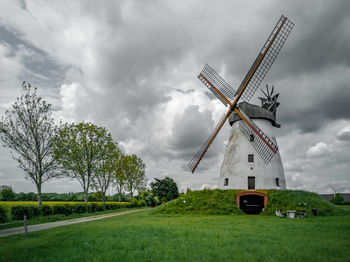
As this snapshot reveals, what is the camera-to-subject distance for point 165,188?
48.2 meters

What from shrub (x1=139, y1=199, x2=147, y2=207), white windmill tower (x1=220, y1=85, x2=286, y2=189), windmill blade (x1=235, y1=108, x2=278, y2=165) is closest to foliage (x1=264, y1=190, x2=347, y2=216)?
white windmill tower (x1=220, y1=85, x2=286, y2=189)

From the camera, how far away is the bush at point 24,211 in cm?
2141

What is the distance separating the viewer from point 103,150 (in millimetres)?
38875

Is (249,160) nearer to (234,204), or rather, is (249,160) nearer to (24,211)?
(234,204)

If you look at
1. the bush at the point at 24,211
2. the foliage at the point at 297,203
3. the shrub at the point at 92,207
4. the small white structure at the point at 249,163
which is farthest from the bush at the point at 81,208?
the foliage at the point at 297,203

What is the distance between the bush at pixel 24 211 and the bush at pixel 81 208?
6398 millimetres

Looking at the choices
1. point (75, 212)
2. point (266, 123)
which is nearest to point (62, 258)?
point (75, 212)

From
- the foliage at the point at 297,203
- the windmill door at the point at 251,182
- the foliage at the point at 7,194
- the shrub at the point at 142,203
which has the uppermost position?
the windmill door at the point at 251,182

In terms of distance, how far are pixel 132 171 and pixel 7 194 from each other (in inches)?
1169

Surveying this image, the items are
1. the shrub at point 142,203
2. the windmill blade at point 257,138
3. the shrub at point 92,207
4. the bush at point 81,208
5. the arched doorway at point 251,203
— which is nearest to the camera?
the windmill blade at point 257,138

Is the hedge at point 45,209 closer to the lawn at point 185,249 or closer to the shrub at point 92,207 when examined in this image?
the shrub at point 92,207

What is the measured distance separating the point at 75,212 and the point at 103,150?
1162 centimetres

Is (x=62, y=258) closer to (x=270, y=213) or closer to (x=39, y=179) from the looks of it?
(x=270, y=213)

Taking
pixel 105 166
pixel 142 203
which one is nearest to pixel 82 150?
pixel 105 166
